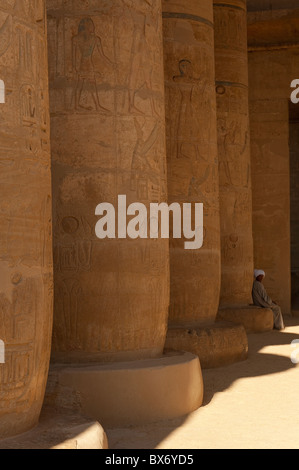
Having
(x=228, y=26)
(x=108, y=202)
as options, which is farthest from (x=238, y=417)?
(x=228, y=26)

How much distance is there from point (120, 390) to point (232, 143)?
6511mm

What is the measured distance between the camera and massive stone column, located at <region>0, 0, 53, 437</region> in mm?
3939

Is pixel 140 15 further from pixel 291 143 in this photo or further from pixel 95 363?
pixel 291 143

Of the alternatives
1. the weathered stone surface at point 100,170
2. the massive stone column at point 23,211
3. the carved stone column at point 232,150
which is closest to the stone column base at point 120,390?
the weathered stone surface at point 100,170

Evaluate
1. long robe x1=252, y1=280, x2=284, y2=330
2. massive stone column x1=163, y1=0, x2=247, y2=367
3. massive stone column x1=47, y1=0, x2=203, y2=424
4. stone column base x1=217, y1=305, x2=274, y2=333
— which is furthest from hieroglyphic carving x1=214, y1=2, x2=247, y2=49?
massive stone column x1=47, y1=0, x2=203, y2=424

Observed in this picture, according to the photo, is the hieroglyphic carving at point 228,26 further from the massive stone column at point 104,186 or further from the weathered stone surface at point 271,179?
the massive stone column at point 104,186

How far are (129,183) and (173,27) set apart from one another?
3.19 meters

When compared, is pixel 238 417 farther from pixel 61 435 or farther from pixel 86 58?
pixel 86 58

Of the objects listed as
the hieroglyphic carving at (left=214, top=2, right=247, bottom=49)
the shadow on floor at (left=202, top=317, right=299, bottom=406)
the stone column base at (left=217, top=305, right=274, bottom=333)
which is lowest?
the shadow on floor at (left=202, top=317, right=299, bottom=406)

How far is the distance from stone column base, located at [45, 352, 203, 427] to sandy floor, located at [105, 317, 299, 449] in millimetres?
101

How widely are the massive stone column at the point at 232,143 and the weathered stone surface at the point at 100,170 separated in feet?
17.8

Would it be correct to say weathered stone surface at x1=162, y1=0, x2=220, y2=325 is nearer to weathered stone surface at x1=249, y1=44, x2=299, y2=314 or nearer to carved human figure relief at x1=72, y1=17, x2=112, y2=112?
carved human figure relief at x1=72, y1=17, x2=112, y2=112

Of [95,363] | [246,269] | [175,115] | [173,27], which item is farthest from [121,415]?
[246,269]

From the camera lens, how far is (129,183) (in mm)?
5895
